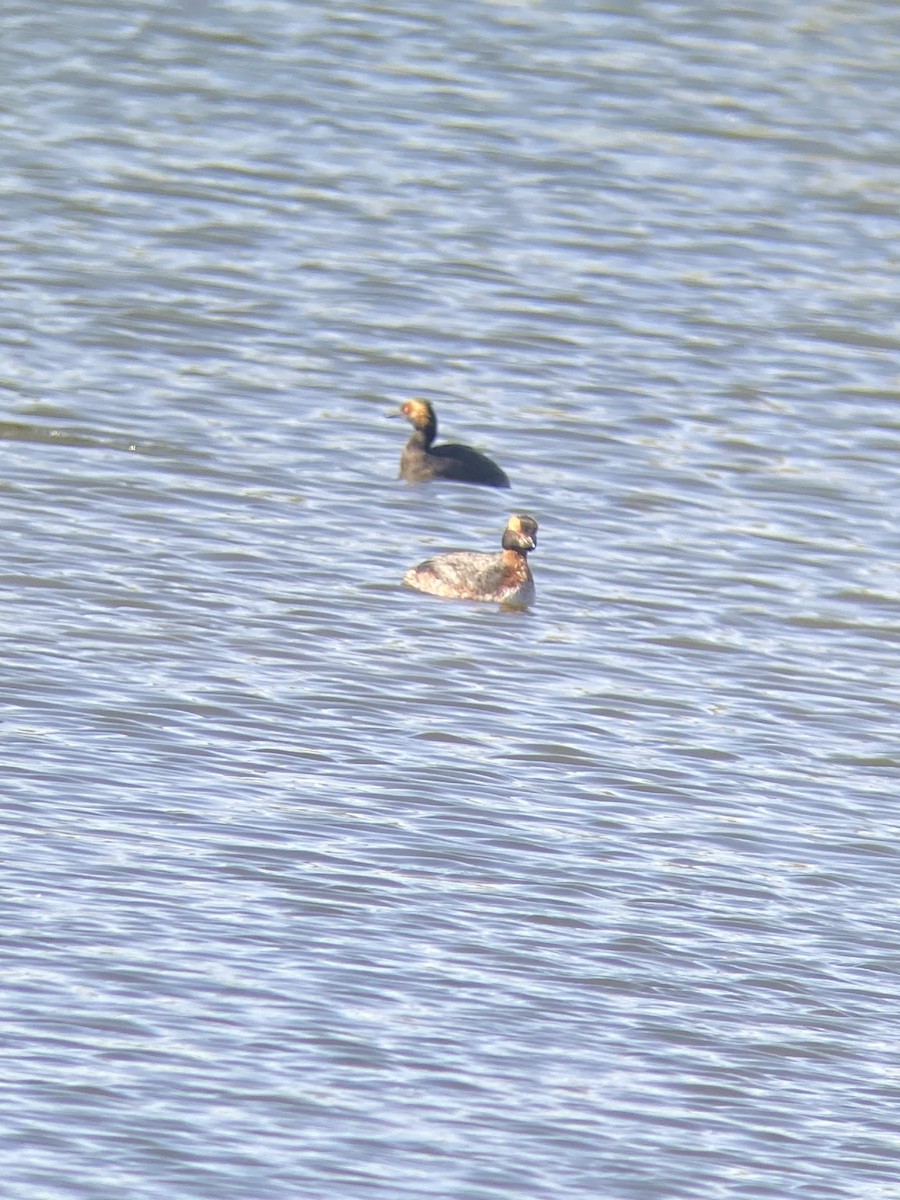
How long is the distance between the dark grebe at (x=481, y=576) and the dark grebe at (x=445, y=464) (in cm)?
192

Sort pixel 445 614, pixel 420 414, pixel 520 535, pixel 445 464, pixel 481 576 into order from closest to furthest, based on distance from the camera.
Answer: pixel 445 614
pixel 481 576
pixel 520 535
pixel 445 464
pixel 420 414

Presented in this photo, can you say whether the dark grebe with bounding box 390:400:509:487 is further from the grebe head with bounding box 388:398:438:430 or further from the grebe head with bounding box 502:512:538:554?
the grebe head with bounding box 502:512:538:554

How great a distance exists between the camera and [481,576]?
12828mm

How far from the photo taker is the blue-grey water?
725cm

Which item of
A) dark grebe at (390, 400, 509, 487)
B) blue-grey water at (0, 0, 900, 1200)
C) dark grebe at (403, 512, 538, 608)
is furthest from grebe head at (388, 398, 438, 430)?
dark grebe at (403, 512, 538, 608)

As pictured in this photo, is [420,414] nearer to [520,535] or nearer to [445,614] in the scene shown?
[520,535]

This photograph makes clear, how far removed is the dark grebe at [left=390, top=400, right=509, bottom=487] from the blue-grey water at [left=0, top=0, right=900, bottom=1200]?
154 millimetres

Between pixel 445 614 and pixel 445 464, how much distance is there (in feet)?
7.74

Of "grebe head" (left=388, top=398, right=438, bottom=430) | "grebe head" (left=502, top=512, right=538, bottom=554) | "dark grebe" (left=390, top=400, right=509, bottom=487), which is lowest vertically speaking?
"dark grebe" (left=390, top=400, right=509, bottom=487)

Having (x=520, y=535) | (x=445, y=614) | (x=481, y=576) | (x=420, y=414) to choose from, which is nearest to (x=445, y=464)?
(x=420, y=414)

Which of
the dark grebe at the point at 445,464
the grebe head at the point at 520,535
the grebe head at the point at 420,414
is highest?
the grebe head at the point at 520,535

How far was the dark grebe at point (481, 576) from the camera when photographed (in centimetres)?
1278

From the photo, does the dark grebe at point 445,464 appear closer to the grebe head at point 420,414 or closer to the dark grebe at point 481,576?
the grebe head at point 420,414

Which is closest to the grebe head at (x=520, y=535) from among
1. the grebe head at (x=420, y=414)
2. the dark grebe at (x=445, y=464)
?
the dark grebe at (x=445, y=464)
